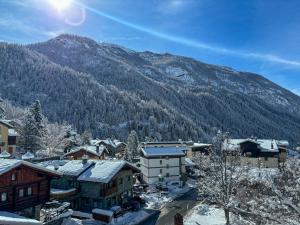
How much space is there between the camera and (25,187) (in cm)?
3625

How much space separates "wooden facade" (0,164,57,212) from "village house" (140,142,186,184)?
123 ft

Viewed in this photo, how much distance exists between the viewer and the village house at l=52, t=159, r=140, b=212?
46.9 m

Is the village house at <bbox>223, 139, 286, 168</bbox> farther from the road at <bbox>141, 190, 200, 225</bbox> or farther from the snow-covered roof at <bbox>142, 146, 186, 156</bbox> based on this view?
the road at <bbox>141, 190, 200, 225</bbox>

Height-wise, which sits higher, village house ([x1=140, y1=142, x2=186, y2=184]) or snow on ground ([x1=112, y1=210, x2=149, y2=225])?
village house ([x1=140, y1=142, x2=186, y2=184])

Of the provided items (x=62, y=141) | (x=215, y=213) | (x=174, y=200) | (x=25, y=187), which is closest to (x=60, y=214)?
(x=25, y=187)

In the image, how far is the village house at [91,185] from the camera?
46.9 m

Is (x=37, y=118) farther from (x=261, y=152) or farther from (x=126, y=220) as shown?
(x=261, y=152)

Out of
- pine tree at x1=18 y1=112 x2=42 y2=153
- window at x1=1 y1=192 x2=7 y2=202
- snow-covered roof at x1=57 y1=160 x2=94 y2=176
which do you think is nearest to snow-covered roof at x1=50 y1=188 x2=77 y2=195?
snow-covered roof at x1=57 y1=160 x2=94 y2=176

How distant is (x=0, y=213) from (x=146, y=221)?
69.7 feet

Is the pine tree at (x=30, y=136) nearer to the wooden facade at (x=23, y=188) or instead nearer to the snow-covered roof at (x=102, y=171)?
the snow-covered roof at (x=102, y=171)

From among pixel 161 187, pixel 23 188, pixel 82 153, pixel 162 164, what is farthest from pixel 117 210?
pixel 82 153

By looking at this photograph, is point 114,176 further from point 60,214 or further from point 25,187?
point 25,187

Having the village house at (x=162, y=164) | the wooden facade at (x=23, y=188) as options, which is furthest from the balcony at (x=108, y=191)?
the village house at (x=162, y=164)

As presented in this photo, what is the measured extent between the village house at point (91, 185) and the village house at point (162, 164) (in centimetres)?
2359
